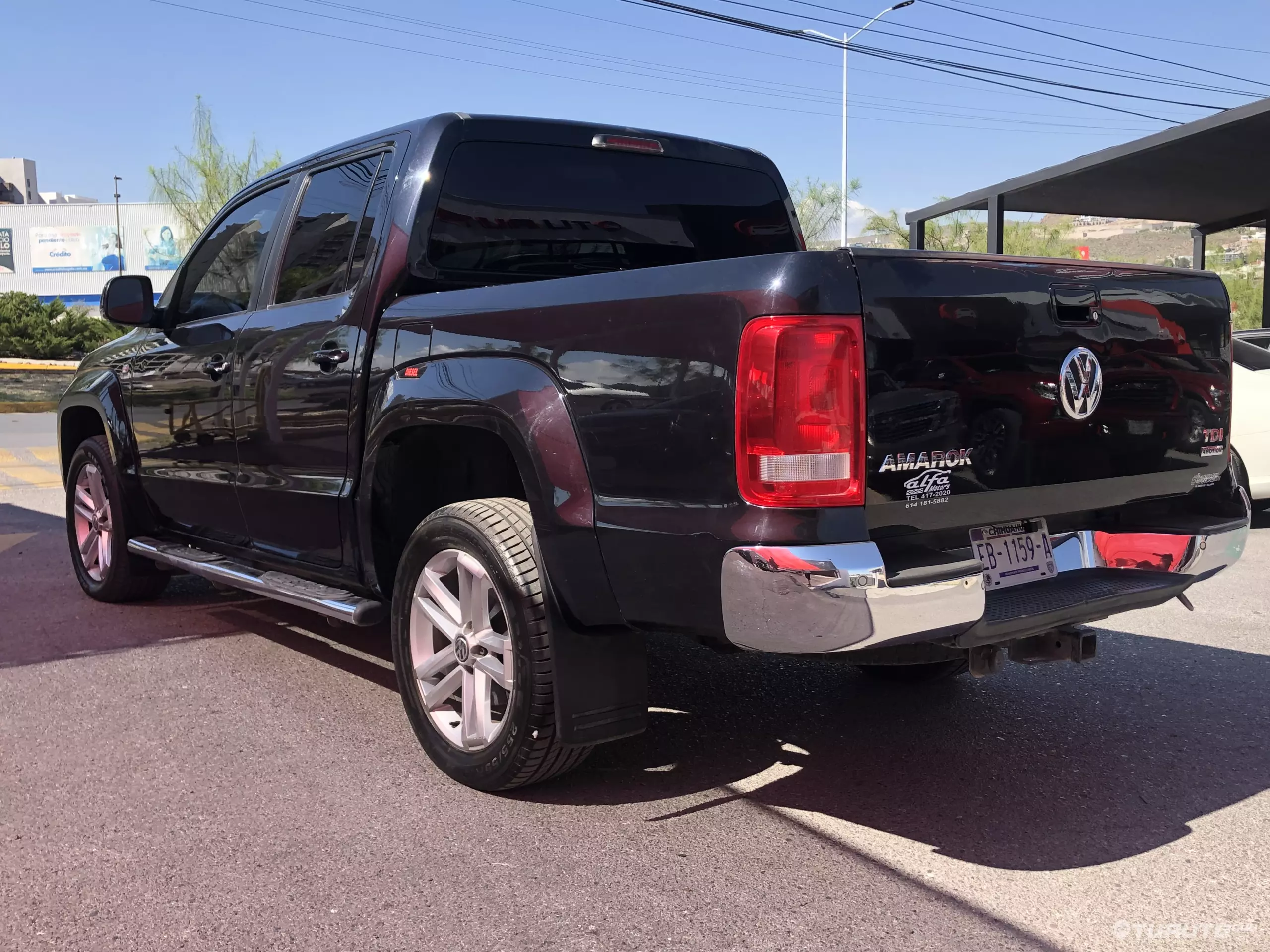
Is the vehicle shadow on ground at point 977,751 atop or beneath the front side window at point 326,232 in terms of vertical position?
beneath

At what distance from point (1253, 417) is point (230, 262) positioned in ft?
21.0

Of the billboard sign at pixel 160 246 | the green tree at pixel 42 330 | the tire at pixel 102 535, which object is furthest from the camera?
the billboard sign at pixel 160 246

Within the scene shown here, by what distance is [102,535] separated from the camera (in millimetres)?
5938

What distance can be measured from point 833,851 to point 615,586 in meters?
0.91

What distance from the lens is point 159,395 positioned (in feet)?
16.9

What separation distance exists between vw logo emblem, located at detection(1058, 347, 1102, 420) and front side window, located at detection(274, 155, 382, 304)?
7.90 ft

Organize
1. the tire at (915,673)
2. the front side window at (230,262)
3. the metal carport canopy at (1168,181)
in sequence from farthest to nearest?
the metal carport canopy at (1168,181) → the front side window at (230,262) → the tire at (915,673)

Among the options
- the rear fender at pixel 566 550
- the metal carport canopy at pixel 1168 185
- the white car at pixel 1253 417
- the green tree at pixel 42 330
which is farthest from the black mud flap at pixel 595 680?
the green tree at pixel 42 330

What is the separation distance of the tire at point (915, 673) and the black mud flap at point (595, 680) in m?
1.30

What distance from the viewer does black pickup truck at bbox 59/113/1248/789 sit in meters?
2.60

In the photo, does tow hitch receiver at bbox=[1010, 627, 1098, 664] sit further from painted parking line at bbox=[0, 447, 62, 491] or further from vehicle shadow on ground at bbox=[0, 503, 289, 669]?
painted parking line at bbox=[0, 447, 62, 491]

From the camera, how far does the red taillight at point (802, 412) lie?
2.56 meters

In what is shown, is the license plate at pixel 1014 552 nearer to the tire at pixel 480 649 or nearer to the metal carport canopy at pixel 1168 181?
the tire at pixel 480 649

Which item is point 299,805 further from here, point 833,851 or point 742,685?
point 742,685
